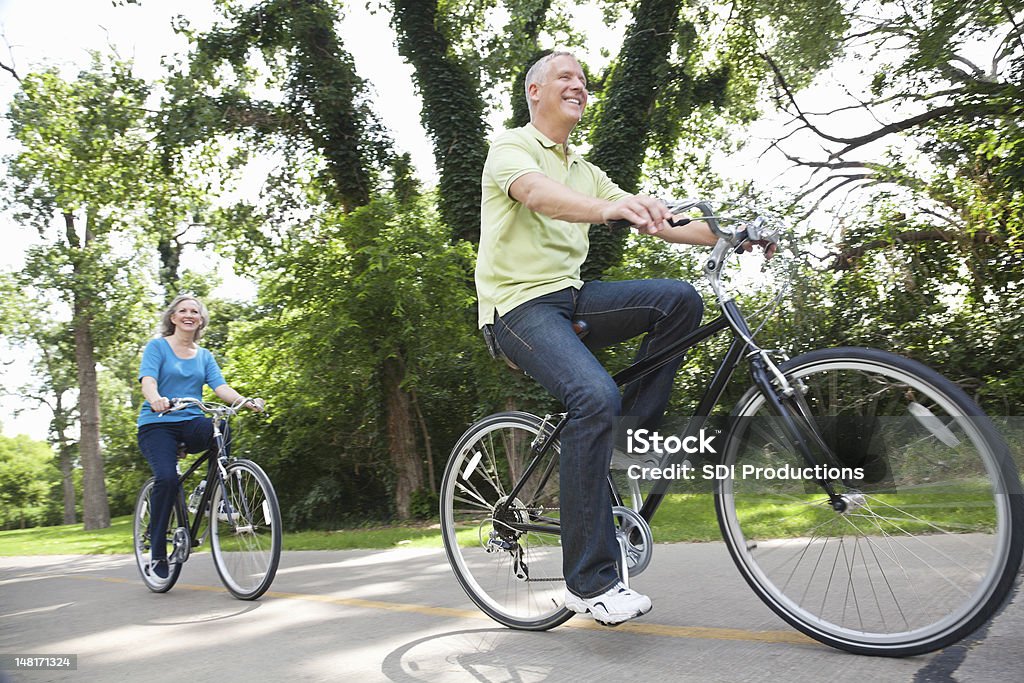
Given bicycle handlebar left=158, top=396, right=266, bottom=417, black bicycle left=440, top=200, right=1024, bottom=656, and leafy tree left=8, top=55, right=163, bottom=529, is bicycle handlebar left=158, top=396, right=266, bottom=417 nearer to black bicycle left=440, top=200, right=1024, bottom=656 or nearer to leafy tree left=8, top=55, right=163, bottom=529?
black bicycle left=440, top=200, right=1024, bottom=656

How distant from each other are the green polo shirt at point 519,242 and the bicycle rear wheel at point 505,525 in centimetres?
57

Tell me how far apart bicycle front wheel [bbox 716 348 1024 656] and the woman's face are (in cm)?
414

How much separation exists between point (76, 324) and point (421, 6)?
50.9ft

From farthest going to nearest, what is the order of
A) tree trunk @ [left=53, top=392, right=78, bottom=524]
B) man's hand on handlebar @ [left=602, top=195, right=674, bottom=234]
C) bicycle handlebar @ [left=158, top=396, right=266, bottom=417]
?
tree trunk @ [left=53, top=392, right=78, bottom=524] < bicycle handlebar @ [left=158, top=396, right=266, bottom=417] < man's hand on handlebar @ [left=602, top=195, right=674, bottom=234]

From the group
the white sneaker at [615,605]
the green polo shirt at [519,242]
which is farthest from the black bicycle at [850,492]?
the green polo shirt at [519,242]

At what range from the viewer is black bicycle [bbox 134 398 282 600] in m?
4.75

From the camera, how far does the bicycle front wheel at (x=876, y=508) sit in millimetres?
2248

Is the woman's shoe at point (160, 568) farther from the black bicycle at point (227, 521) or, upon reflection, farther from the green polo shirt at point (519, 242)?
the green polo shirt at point (519, 242)

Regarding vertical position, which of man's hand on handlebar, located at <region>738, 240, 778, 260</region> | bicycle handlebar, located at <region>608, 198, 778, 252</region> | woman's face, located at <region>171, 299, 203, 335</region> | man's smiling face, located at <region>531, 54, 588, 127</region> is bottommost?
man's hand on handlebar, located at <region>738, 240, 778, 260</region>

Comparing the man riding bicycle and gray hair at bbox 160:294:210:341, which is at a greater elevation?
gray hair at bbox 160:294:210:341

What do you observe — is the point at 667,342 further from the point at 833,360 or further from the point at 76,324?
the point at 76,324

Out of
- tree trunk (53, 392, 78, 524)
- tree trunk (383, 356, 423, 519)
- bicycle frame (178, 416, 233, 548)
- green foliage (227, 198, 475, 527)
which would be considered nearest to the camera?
bicycle frame (178, 416, 233, 548)

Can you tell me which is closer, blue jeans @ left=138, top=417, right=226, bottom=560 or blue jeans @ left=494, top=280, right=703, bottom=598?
blue jeans @ left=494, top=280, right=703, bottom=598

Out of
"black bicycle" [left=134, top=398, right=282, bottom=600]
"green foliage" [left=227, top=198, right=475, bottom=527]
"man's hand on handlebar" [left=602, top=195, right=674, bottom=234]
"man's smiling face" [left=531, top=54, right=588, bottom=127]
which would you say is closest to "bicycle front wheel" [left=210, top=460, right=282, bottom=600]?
"black bicycle" [left=134, top=398, right=282, bottom=600]
